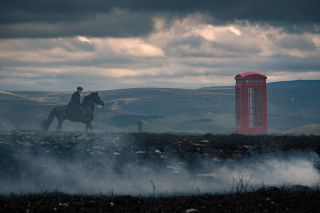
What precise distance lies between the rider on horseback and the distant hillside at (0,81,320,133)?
27257mm

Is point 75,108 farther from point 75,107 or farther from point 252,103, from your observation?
point 252,103

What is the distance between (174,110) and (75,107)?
6997cm

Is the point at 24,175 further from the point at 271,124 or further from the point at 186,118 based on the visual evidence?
the point at 186,118

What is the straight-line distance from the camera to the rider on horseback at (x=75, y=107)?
3416cm

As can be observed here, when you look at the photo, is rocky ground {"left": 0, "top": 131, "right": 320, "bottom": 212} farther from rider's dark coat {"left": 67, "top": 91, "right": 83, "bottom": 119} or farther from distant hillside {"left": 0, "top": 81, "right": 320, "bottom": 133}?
distant hillside {"left": 0, "top": 81, "right": 320, "bottom": 133}

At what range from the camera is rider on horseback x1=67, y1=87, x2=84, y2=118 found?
3416 cm

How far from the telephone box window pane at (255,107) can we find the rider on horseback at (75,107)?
40.2 feet

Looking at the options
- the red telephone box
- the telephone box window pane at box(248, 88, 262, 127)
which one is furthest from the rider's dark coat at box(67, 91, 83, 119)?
the telephone box window pane at box(248, 88, 262, 127)

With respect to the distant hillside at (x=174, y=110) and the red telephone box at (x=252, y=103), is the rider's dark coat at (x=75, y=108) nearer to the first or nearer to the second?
the red telephone box at (x=252, y=103)

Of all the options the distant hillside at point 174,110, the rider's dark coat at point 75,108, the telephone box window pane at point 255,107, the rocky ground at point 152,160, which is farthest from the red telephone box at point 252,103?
the distant hillside at point 174,110

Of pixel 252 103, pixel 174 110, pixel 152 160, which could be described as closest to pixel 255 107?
pixel 252 103

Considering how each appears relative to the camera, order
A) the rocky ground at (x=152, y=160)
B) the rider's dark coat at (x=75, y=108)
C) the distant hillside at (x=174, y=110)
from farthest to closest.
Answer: the distant hillside at (x=174, y=110)
the rider's dark coat at (x=75, y=108)
the rocky ground at (x=152, y=160)

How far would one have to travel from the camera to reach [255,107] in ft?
130

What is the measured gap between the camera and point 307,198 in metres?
13.2
